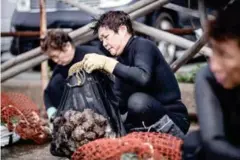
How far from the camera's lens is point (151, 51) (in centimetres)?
376

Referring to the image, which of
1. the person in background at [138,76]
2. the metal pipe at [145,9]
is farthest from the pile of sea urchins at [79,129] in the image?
the metal pipe at [145,9]

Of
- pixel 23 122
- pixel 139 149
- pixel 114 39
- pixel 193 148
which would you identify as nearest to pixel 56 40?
pixel 23 122

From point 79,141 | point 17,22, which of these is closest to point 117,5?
point 17,22

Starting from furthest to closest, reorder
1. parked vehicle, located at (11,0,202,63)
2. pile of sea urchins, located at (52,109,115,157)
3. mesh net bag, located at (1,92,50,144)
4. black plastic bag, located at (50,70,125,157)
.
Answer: parked vehicle, located at (11,0,202,63)
mesh net bag, located at (1,92,50,144)
black plastic bag, located at (50,70,125,157)
pile of sea urchins, located at (52,109,115,157)

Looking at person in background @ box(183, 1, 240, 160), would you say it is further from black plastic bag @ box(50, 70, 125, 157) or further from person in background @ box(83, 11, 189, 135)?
black plastic bag @ box(50, 70, 125, 157)

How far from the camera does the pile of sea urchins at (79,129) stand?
3.79 meters

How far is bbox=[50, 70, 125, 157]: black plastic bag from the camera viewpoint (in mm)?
3898

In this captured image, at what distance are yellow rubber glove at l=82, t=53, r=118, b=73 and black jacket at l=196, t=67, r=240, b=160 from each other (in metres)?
1.19

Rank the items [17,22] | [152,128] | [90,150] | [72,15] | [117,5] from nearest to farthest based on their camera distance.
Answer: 1. [90,150]
2. [152,128]
3. [117,5]
4. [72,15]
5. [17,22]

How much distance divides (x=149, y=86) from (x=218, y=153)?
148cm

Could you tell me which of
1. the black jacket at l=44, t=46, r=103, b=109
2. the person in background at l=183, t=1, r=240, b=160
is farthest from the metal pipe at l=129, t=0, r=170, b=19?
the person in background at l=183, t=1, r=240, b=160

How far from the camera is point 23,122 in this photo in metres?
4.89

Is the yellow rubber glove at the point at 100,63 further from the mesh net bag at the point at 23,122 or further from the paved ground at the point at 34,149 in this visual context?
the mesh net bag at the point at 23,122

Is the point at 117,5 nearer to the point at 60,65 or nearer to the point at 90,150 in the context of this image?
the point at 60,65
